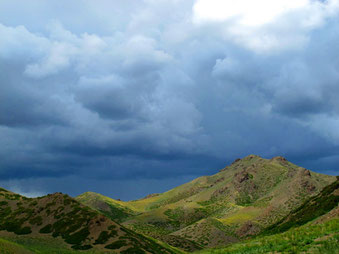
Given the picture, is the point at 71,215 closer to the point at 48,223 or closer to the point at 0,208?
the point at 48,223

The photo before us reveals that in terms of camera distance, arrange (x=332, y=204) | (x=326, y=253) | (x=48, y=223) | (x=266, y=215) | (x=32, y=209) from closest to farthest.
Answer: (x=326, y=253), (x=332, y=204), (x=48, y=223), (x=32, y=209), (x=266, y=215)

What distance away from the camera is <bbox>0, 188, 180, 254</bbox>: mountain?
72438 mm

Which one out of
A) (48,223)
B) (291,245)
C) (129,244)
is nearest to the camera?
(291,245)

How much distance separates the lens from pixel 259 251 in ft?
81.0

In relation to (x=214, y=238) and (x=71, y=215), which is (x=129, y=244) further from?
(x=214, y=238)

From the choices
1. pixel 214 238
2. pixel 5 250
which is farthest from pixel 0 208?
pixel 214 238

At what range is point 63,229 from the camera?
81.8m

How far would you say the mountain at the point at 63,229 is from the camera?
72.4 metres

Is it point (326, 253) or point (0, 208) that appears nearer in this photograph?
point (326, 253)

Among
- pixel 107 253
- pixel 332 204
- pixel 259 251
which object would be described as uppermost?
pixel 332 204

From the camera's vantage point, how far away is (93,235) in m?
78.3

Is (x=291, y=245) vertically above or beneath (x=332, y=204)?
beneath

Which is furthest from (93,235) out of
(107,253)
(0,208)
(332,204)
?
(332,204)

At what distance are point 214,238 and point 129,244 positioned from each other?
115 meters
